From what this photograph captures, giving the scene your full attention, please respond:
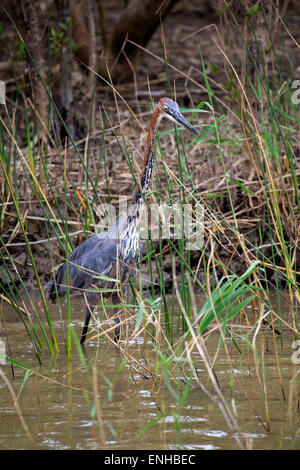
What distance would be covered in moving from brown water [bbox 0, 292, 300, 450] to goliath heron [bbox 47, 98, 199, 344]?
64 centimetres

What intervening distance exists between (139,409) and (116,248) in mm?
1540

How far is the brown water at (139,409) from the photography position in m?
2.79

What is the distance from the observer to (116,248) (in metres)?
4.54

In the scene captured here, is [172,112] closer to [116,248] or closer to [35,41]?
[116,248]

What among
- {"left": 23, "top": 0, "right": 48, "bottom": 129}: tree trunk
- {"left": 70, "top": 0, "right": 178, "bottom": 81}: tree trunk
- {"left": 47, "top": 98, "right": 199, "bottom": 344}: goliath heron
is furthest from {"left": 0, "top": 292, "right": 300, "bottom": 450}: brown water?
{"left": 70, "top": 0, "right": 178, "bottom": 81}: tree trunk

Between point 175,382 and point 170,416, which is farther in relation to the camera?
point 175,382

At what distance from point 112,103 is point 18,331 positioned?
4263mm

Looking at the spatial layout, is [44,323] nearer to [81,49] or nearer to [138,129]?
[138,129]

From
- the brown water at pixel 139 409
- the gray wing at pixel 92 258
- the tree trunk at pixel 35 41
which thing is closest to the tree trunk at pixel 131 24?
the tree trunk at pixel 35 41

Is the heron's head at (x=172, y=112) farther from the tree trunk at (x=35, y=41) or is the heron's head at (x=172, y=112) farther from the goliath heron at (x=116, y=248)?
the tree trunk at (x=35, y=41)

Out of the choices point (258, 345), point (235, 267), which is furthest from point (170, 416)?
point (235, 267)

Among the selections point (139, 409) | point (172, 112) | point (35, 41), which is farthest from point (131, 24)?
point (139, 409)

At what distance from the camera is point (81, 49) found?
27.3 ft

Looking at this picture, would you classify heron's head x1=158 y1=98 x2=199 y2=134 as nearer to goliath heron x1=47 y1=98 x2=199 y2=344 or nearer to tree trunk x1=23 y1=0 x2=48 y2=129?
goliath heron x1=47 y1=98 x2=199 y2=344
